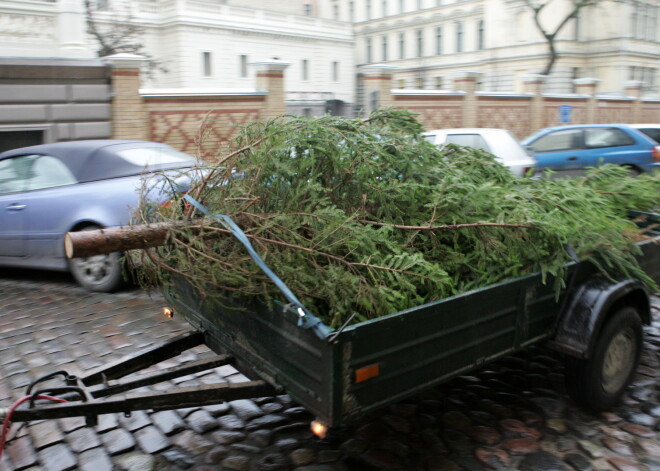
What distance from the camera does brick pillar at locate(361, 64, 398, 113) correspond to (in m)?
19.3

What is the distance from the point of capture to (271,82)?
50.6 ft

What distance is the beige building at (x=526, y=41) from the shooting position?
46.5 metres

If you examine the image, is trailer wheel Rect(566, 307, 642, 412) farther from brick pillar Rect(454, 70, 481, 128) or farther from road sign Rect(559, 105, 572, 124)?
road sign Rect(559, 105, 572, 124)

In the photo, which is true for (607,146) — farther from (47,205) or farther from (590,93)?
(590,93)

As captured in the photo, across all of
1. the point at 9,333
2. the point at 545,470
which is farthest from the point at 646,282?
the point at 9,333

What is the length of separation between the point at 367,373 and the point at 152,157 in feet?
17.5

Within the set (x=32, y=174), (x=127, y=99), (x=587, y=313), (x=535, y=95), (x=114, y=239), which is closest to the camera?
(x=114, y=239)

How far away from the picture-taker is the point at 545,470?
3.56 meters

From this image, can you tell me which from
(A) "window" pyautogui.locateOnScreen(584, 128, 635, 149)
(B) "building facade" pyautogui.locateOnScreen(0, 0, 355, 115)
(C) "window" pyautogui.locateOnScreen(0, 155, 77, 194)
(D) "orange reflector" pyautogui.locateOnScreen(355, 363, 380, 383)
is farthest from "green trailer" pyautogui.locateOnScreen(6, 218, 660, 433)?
(B) "building facade" pyautogui.locateOnScreen(0, 0, 355, 115)

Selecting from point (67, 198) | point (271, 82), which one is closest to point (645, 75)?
point (271, 82)

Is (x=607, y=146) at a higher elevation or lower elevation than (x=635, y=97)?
lower

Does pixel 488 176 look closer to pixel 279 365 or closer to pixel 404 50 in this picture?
pixel 279 365

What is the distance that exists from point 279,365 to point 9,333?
360 cm

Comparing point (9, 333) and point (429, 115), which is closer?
point (9, 333)
